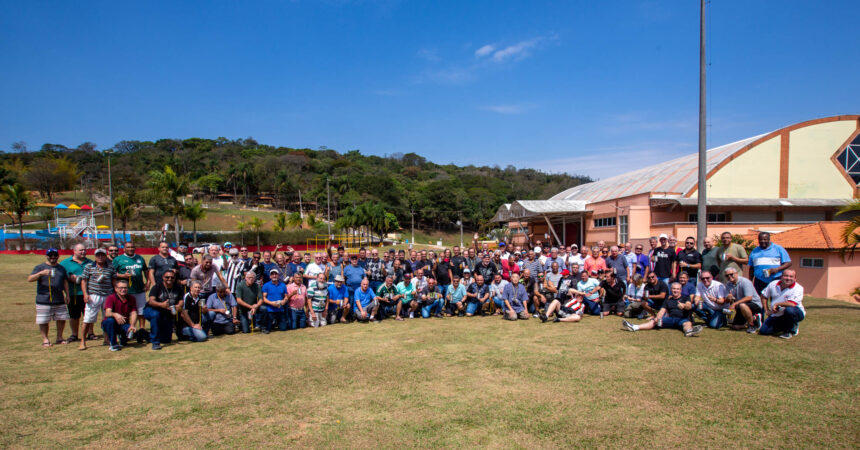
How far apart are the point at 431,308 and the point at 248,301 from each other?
155 inches

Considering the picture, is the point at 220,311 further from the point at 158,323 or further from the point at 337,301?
the point at 337,301

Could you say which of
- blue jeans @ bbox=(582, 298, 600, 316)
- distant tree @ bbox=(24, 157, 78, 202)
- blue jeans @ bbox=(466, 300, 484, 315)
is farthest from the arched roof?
distant tree @ bbox=(24, 157, 78, 202)

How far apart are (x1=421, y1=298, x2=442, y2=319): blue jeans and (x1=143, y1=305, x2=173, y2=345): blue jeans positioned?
4.97m

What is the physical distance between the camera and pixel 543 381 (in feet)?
16.7

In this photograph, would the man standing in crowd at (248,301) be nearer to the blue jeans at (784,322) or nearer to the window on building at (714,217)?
the blue jeans at (784,322)

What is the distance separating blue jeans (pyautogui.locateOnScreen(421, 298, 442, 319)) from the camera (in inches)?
392

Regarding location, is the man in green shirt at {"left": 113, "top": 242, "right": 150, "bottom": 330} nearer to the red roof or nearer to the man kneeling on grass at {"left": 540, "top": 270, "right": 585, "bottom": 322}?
the man kneeling on grass at {"left": 540, "top": 270, "right": 585, "bottom": 322}

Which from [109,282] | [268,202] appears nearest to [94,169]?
[268,202]

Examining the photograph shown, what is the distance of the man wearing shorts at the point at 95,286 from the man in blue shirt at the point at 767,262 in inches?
434

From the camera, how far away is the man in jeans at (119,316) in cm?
684

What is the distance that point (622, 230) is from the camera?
80.7 feet

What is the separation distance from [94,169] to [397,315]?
364ft

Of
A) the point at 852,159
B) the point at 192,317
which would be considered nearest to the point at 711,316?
the point at 192,317

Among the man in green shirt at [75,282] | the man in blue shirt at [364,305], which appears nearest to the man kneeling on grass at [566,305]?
the man in blue shirt at [364,305]
